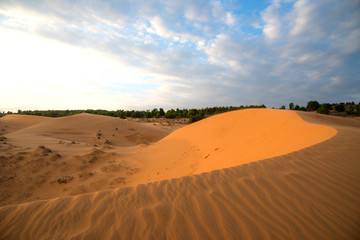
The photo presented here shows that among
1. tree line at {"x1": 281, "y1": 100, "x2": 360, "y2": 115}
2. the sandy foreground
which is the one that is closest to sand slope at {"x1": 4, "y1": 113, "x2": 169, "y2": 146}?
the sandy foreground

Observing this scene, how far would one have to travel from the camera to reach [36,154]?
6.60 meters

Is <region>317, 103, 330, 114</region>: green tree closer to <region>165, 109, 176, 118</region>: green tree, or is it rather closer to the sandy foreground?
<region>165, 109, 176, 118</region>: green tree

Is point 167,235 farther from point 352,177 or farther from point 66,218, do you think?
point 352,177

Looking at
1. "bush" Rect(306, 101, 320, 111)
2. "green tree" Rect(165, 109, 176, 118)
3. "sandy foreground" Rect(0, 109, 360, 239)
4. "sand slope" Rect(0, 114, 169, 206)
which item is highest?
"bush" Rect(306, 101, 320, 111)

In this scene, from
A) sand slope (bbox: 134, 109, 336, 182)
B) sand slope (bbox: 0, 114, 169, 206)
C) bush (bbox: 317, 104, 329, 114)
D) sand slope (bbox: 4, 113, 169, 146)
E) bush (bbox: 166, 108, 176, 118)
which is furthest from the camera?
bush (bbox: 166, 108, 176, 118)

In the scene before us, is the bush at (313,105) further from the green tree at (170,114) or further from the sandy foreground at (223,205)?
the sandy foreground at (223,205)

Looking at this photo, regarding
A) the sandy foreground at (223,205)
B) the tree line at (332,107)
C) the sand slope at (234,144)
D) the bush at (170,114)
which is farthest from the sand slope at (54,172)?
the tree line at (332,107)

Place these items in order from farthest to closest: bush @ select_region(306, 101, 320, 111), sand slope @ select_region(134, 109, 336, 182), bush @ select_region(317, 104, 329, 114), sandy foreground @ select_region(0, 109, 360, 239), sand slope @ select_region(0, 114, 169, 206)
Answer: bush @ select_region(306, 101, 320, 111), bush @ select_region(317, 104, 329, 114), sand slope @ select_region(134, 109, 336, 182), sand slope @ select_region(0, 114, 169, 206), sandy foreground @ select_region(0, 109, 360, 239)

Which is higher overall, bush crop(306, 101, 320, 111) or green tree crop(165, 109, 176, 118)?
bush crop(306, 101, 320, 111)

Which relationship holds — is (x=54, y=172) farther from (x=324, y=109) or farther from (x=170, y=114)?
(x=324, y=109)

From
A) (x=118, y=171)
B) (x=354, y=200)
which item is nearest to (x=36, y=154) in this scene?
(x=118, y=171)

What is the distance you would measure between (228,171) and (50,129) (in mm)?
18086

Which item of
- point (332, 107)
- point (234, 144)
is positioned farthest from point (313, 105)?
point (234, 144)

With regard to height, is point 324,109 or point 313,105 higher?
point 313,105
